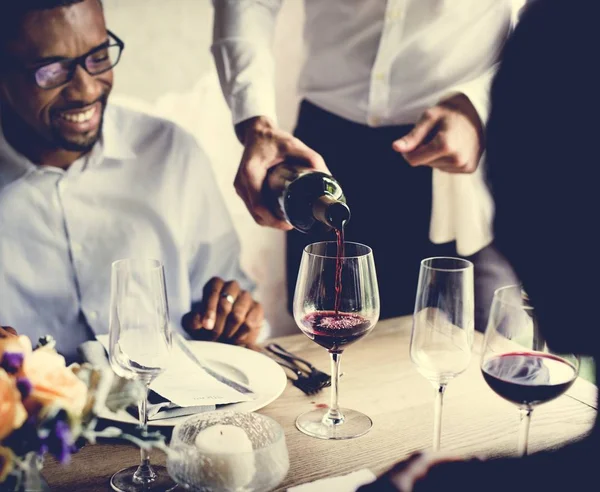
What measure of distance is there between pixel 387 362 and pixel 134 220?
74cm

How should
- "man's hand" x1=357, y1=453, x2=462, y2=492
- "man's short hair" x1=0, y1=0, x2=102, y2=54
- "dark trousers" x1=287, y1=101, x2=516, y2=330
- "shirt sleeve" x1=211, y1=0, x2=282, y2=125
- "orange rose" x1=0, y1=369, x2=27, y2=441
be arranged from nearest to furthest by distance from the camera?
"orange rose" x1=0, y1=369, x2=27, y2=441
"man's hand" x1=357, y1=453, x2=462, y2=492
"man's short hair" x1=0, y1=0, x2=102, y2=54
"shirt sleeve" x1=211, y1=0, x2=282, y2=125
"dark trousers" x1=287, y1=101, x2=516, y2=330

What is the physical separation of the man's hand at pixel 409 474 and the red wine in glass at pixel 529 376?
0.22 metres

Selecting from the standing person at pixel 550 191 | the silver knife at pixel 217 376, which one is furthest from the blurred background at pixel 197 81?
the standing person at pixel 550 191

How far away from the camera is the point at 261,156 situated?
5.48 feet

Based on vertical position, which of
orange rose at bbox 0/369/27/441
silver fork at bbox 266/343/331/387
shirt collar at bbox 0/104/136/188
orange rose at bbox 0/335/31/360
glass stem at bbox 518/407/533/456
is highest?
shirt collar at bbox 0/104/136/188

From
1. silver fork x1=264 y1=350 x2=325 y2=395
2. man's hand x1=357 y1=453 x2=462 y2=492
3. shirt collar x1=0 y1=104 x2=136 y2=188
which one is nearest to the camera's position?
man's hand x1=357 y1=453 x2=462 y2=492

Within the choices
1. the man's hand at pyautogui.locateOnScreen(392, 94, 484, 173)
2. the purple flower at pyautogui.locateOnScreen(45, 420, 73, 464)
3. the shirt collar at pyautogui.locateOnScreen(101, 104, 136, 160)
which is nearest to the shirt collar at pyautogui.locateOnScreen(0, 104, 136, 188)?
the shirt collar at pyautogui.locateOnScreen(101, 104, 136, 160)

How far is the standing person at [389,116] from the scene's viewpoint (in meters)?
1.68

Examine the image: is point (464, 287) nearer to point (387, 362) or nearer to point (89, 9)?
point (387, 362)

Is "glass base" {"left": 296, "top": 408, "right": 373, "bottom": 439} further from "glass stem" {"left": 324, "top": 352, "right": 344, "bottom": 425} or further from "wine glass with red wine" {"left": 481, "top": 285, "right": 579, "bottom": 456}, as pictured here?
"wine glass with red wine" {"left": 481, "top": 285, "right": 579, "bottom": 456}

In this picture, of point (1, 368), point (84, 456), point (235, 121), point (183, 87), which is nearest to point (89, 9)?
point (183, 87)

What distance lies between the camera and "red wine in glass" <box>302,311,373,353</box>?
1157mm

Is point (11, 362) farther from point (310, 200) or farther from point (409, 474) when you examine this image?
point (310, 200)

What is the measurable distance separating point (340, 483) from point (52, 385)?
1.49ft
